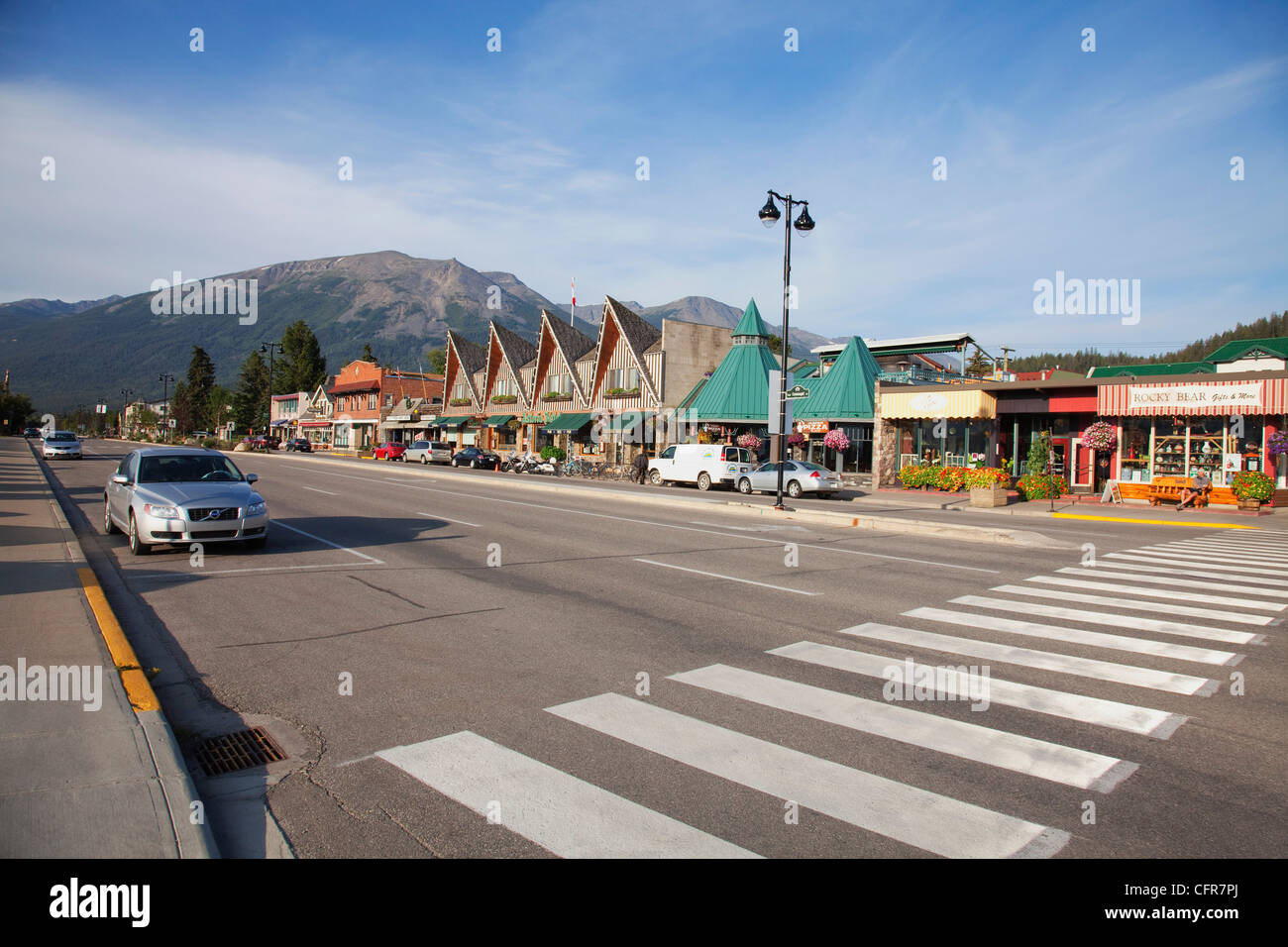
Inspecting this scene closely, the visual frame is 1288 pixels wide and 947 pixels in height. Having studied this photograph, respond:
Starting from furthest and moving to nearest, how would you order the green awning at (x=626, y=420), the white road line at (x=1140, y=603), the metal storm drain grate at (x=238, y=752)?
the green awning at (x=626, y=420) → the white road line at (x=1140, y=603) → the metal storm drain grate at (x=238, y=752)

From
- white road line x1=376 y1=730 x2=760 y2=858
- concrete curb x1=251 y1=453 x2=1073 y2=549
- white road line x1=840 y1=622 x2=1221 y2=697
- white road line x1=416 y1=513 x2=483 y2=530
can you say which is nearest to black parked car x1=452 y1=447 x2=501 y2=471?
concrete curb x1=251 y1=453 x2=1073 y2=549

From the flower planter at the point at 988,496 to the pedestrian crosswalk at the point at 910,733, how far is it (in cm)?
1739

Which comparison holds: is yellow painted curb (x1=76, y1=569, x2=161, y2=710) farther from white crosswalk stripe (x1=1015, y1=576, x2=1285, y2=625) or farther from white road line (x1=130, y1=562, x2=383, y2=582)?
white crosswalk stripe (x1=1015, y1=576, x2=1285, y2=625)

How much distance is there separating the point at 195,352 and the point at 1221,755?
116 m

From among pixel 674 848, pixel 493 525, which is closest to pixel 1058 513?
pixel 493 525

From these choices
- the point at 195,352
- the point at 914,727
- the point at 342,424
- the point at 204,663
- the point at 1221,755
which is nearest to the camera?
the point at 1221,755

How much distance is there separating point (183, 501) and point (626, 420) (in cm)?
3819

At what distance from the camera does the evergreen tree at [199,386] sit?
328ft

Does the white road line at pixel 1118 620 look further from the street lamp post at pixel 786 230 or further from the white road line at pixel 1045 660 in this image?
the street lamp post at pixel 786 230

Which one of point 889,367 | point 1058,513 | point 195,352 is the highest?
point 195,352

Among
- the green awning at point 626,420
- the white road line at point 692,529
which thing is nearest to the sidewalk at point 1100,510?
the white road line at point 692,529

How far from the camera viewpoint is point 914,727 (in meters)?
4.95

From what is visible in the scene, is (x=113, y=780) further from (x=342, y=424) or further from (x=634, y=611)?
(x=342, y=424)

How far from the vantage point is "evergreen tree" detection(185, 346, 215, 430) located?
3935 inches
